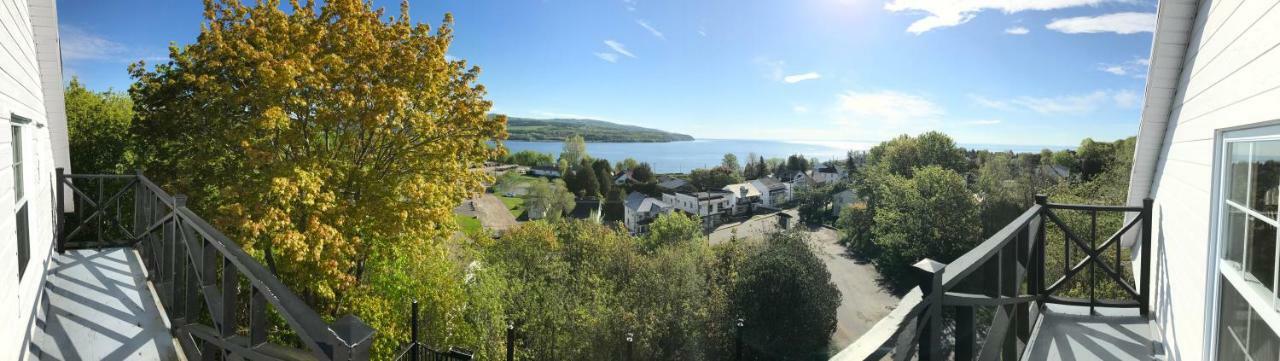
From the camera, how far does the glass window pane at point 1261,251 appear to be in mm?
1644

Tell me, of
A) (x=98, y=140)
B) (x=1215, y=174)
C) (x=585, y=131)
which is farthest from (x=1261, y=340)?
(x=585, y=131)

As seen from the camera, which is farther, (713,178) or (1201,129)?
(713,178)

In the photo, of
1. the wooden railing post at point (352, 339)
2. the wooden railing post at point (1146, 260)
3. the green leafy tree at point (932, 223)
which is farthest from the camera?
the green leafy tree at point (932, 223)

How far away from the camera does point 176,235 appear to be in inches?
107

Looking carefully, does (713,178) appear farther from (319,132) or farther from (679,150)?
(319,132)

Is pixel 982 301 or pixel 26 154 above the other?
pixel 26 154

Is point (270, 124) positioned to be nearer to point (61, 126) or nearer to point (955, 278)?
point (61, 126)

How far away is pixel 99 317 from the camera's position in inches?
120

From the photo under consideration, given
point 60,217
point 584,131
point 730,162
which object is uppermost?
point 584,131

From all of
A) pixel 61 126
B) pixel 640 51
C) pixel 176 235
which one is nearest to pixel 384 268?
pixel 61 126

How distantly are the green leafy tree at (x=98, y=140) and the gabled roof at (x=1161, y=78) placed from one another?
1456cm

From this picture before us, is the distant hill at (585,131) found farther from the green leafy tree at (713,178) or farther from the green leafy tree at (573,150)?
the green leafy tree at (713,178)

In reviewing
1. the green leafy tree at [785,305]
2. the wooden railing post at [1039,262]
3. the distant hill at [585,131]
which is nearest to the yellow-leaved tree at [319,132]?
the wooden railing post at [1039,262]

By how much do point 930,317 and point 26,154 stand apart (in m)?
5.34
